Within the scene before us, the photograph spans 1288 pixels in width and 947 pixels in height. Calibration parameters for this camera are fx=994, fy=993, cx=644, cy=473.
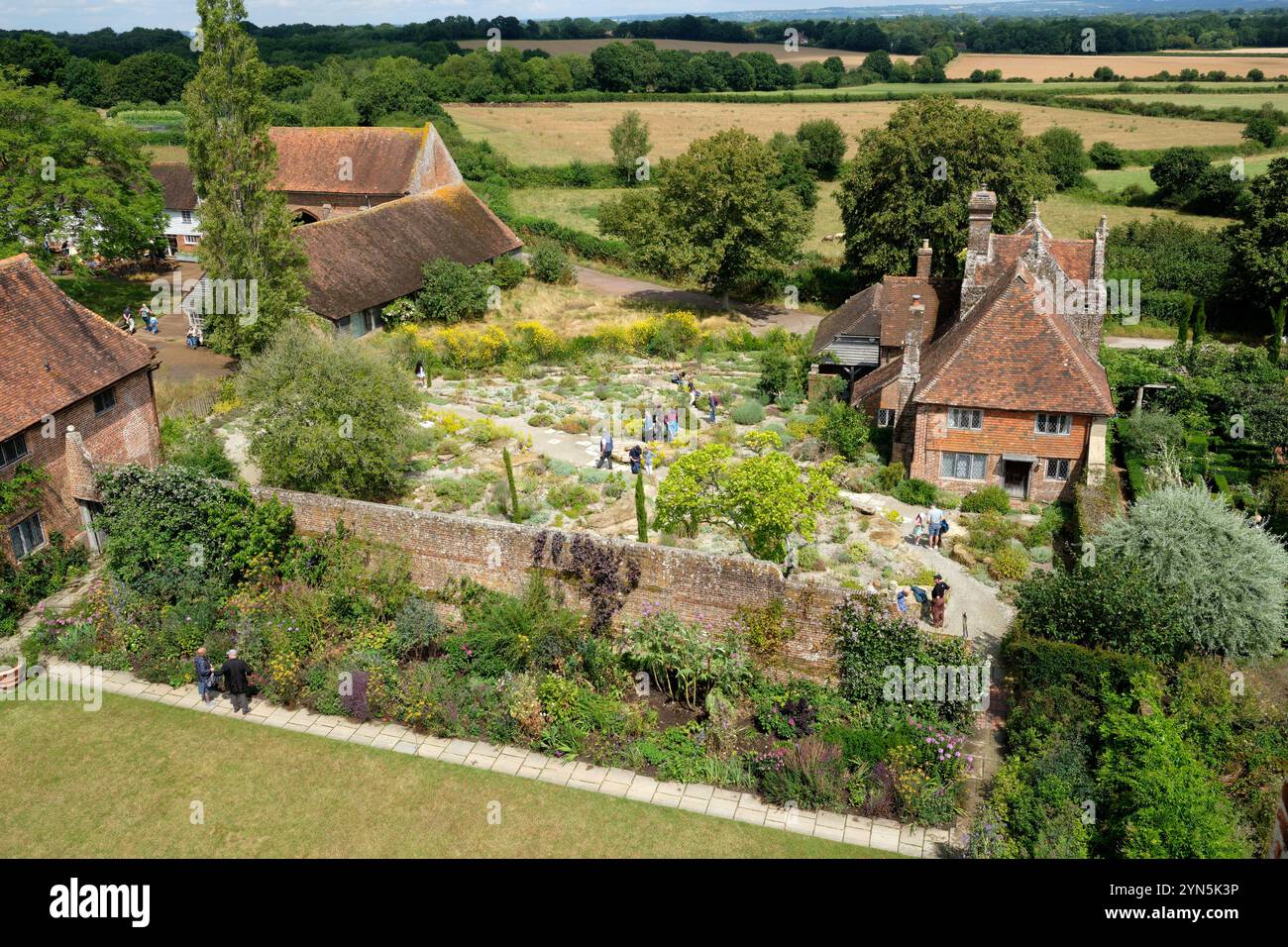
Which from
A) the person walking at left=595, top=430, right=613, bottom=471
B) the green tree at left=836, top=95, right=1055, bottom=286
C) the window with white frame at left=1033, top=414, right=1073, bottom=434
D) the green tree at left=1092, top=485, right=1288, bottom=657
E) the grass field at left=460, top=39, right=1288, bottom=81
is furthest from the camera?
the grass field at left=460, top=39, right=1288, bottom=81

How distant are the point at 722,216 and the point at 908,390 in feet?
66.3

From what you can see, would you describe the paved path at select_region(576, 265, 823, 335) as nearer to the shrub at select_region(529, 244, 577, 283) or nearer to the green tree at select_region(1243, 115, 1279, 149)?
the shrub at select_region(529, 244, 577, 283)

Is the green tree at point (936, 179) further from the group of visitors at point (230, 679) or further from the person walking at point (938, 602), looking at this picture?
the group of visitors at point (230, 679)

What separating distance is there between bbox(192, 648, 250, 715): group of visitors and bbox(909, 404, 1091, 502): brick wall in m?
20.4

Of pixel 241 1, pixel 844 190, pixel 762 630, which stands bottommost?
pixel 762 630

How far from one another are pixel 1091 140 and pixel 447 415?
6910 centimetres

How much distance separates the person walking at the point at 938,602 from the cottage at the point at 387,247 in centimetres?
2952

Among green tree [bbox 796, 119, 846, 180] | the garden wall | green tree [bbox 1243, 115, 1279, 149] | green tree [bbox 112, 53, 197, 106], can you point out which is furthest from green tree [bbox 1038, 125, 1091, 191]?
green tree [bbox 112, 53, 197, 106]

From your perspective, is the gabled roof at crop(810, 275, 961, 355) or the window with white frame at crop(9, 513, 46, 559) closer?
the window with white frame at crop(9, 513, 46, 559)

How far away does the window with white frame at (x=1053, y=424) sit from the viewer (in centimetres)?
2964

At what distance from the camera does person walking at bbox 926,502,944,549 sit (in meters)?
27.3

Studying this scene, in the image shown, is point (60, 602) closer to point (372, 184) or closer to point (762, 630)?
point (762, 630)

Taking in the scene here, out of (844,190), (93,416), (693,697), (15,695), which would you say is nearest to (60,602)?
(15,695)

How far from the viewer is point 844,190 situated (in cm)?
5162
